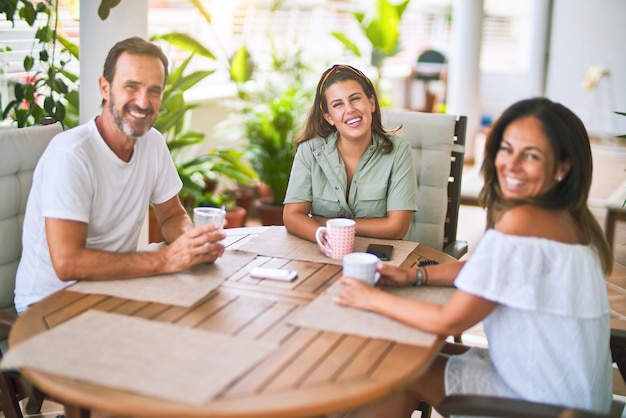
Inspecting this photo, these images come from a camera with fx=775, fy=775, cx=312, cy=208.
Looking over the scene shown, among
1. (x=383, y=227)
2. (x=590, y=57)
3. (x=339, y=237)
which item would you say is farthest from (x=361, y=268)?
(x=590, y=57)

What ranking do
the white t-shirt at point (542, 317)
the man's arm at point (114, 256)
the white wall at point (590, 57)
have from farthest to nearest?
1. the white wall at point (590, 57)
2. the man's arm at point (114, 256)
3. the white t-shirt at point (542, 317)

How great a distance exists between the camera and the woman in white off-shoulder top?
1.77m

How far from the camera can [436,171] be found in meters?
3.14

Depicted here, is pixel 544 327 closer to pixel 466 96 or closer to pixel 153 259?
pixel 153 259

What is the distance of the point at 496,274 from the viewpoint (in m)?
→ 1.76

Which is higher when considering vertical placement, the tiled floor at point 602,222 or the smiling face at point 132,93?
the smiling face at point 132,93

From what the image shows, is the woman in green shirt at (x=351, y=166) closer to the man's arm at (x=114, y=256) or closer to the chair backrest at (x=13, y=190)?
the man's arm at (x=114, y=256)

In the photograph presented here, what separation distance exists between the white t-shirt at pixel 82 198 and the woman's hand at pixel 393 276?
2.67 ft

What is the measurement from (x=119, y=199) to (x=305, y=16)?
6638mm

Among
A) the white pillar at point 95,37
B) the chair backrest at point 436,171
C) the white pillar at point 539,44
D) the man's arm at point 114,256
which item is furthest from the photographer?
the white pillar at point 539,44

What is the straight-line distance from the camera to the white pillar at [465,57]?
7.65 m

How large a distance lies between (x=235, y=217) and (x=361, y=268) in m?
3.07

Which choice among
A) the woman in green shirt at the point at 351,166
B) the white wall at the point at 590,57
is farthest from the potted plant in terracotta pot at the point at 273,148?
the white wall at the point at 590,57

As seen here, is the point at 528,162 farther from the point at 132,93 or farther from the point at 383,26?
the point at 383,26
